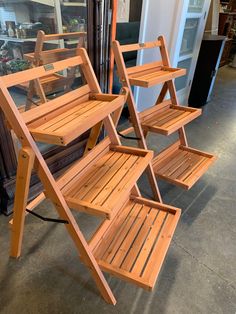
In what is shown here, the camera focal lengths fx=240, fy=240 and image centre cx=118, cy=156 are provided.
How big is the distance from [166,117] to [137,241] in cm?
80

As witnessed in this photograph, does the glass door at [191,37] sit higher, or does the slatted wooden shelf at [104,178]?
the glass door at [191,37]

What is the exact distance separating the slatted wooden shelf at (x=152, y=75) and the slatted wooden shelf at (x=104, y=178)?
1.20 ft

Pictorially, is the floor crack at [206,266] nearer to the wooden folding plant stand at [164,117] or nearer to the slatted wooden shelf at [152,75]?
the wooden folding plant stand at [164,117]

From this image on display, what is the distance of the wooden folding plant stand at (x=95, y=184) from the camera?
0.79 m

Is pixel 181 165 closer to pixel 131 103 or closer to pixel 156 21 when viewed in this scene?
pixel 131 103

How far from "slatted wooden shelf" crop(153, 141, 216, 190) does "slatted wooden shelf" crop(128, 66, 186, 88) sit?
589mm

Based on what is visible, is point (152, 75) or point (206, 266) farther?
point (152, 75)

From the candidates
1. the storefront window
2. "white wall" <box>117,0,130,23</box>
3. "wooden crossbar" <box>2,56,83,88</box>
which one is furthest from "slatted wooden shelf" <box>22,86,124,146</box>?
"white wall" <box>117,0,130,23</box>

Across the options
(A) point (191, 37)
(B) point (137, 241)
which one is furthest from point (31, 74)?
(A) point (191, 37)

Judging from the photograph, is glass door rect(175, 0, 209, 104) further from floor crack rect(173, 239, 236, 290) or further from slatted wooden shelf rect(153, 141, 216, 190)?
floor crack rect(173, 239, 236, 290)

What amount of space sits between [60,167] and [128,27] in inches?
103

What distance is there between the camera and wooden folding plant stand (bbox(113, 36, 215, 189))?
1.29 m

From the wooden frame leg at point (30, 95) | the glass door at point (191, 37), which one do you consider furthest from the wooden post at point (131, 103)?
the glass door at point (191, 37)

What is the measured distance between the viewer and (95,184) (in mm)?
1009
